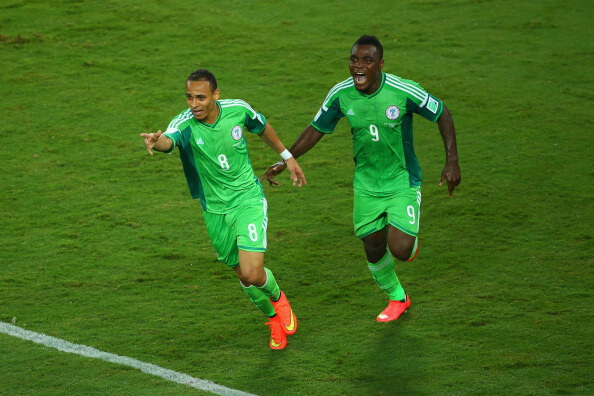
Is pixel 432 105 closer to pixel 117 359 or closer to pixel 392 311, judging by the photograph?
pixel 392 311

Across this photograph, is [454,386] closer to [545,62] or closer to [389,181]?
[389,181]

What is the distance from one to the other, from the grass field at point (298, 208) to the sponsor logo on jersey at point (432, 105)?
1.62 m

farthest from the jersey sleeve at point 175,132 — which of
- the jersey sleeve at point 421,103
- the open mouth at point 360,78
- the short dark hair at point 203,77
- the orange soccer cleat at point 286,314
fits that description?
the jersey sleeve at point 421,103

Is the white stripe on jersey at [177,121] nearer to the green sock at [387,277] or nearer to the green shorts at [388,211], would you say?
the green shorts at [388,211]

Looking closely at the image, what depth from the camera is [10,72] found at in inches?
517

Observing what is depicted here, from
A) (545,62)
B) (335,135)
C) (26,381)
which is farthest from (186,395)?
(545,62)

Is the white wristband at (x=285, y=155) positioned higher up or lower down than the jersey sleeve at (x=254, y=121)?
lower down

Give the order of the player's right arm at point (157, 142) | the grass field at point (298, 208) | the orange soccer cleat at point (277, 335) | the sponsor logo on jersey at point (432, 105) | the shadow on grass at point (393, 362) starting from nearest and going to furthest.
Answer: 1. the player's right arm at point (157, 142)
2. the shadow on grass at point (393, 362)
3. the grass field at point (298, 208)
4. the orange soccer cleat at point (277, 335)
5. the sponsor logo on jersey at point (432, 105)

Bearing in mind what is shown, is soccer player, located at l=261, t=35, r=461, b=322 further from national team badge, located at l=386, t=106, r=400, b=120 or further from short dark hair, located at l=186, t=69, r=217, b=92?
short dark hair, located at l=186, t=69, r=217, b=92

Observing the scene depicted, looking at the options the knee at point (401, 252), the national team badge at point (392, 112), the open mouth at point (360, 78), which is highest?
the open mouth at point (360, 78)

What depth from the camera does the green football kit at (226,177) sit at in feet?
22.2

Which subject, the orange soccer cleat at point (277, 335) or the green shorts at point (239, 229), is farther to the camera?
the orange soccer cleat at point (277, 335)

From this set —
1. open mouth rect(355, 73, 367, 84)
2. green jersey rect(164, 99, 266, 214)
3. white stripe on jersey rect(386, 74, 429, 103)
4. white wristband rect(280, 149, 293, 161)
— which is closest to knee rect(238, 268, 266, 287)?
green jersey rect(164, 99, 266, 214)

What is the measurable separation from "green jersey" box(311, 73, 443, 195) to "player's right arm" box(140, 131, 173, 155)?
1.40 meters
